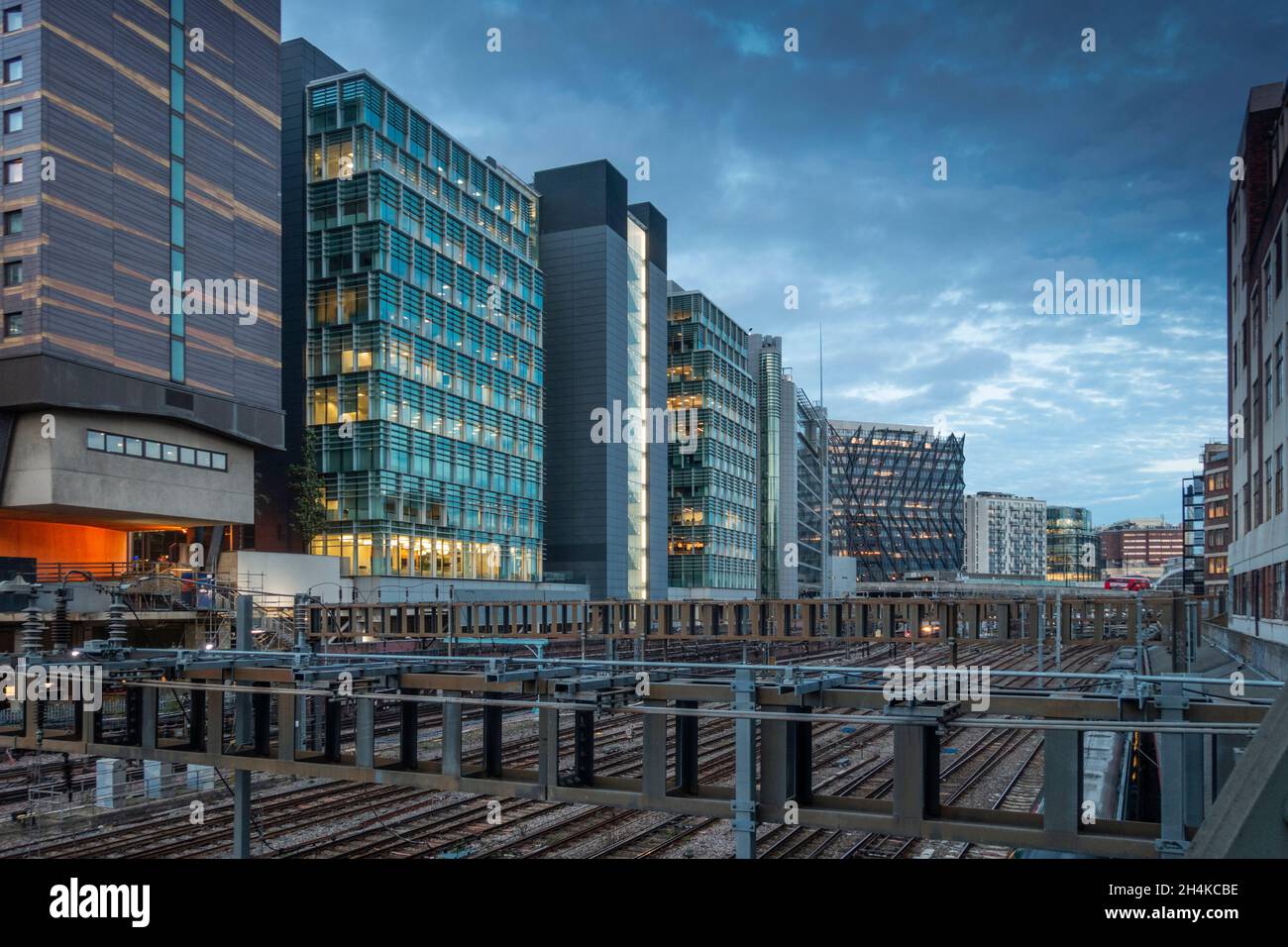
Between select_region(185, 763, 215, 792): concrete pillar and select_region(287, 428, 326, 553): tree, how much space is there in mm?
36188

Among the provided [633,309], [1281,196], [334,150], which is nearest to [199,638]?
[334,150]

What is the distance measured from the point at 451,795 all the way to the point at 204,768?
686 cm

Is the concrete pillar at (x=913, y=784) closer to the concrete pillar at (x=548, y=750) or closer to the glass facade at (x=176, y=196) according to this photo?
the concrete pillar at (x=548, y=750)

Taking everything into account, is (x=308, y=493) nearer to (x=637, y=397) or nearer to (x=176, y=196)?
(x=176, y=196)

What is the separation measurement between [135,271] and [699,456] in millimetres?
62521

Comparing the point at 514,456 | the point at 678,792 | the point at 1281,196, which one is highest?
the point at 1281,196

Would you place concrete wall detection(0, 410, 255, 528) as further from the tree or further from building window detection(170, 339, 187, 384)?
the tree

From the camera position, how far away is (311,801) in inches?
1016

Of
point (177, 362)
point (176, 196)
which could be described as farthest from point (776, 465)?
point (176, 196)

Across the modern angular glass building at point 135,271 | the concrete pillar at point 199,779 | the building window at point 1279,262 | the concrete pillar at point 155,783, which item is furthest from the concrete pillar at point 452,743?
the modern angular glass building at point 135,271

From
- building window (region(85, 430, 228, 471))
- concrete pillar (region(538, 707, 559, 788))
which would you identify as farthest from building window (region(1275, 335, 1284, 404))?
building window (region(85, 430, 228, 471))

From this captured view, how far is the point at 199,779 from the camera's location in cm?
2727
